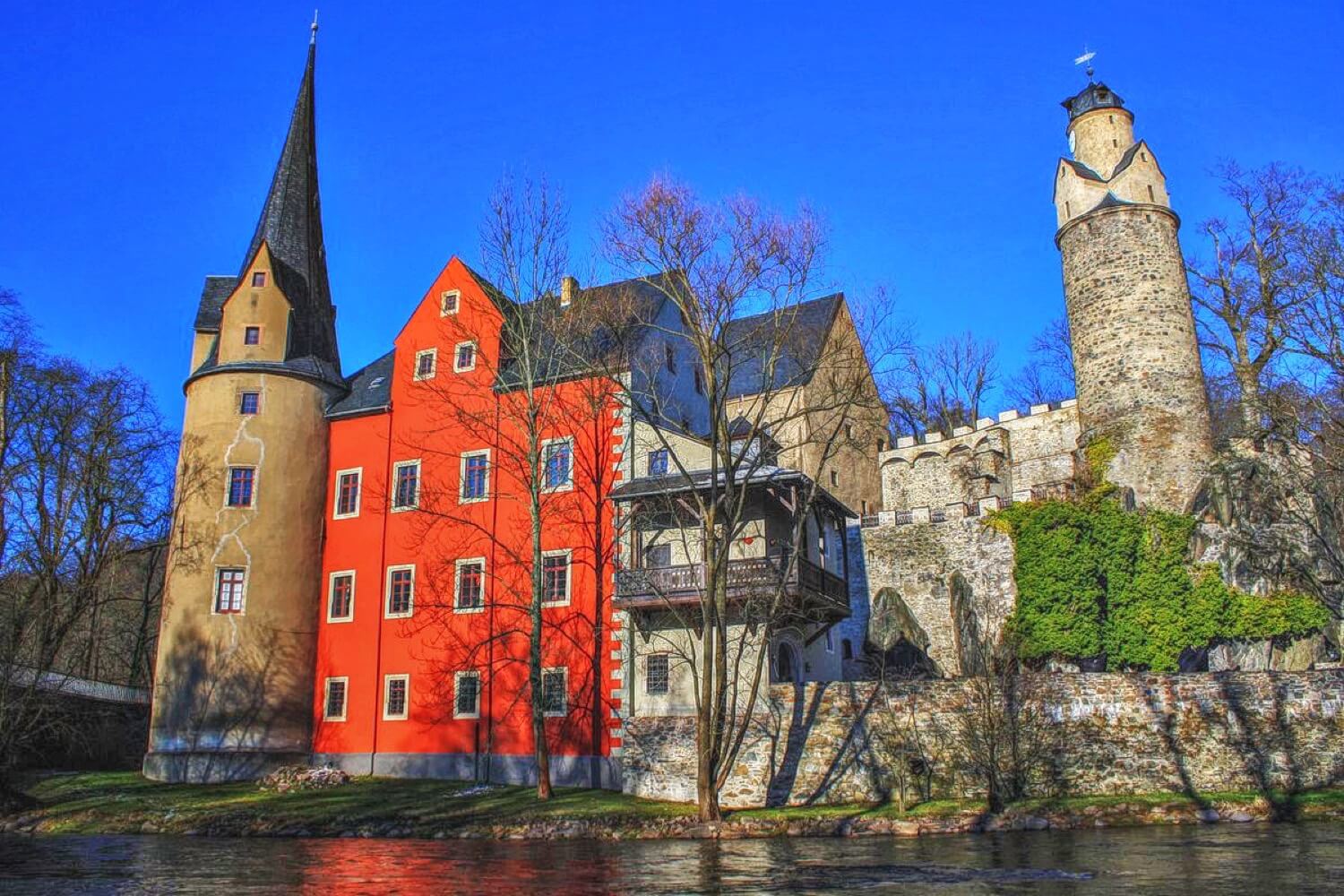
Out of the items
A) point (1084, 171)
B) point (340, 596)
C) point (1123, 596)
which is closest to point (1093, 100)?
point (1084, 171)

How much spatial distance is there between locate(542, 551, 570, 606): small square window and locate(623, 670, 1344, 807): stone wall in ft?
17.7

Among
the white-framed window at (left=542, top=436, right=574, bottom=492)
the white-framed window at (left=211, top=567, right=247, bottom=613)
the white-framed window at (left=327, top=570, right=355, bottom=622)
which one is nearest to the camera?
the white-framed window at (left=542, top=436, right=574, bottom=492)

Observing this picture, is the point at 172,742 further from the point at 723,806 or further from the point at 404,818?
the point at 723,806

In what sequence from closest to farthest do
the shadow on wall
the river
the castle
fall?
the river, the castle, the shadow on wall

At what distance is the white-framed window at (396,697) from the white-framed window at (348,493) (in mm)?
5260

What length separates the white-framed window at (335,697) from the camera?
99.5 ft

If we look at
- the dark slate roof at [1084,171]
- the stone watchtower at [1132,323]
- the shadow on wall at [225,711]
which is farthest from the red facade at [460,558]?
the dark slate roof at [1084,171]

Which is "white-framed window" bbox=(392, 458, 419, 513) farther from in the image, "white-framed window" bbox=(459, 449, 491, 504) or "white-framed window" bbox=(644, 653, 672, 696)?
"white-framed window" bbox=(644, 653, 672, 696)

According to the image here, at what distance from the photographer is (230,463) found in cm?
3123

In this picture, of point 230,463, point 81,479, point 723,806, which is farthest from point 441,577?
point 81,479

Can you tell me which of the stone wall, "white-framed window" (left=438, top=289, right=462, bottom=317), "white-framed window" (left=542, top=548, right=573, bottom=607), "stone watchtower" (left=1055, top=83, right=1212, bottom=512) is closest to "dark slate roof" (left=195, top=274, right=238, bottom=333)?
"white-framed window" (left=438, top=289, right=462, bottom=317)

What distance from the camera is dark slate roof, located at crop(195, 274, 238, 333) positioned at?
33.8m

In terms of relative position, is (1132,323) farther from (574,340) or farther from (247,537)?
(247,537)

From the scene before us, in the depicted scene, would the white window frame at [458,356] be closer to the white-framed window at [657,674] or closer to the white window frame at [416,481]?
the white window frame at [416,481]
